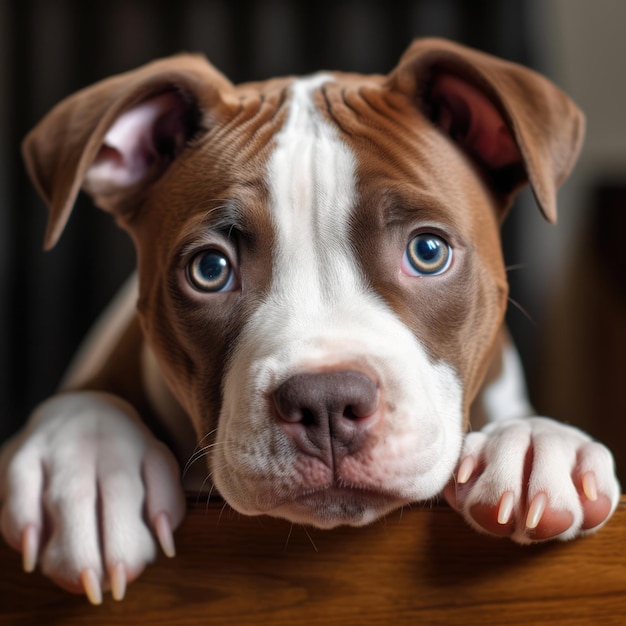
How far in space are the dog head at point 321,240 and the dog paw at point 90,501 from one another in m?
0.11

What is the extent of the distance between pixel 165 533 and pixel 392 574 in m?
0.33

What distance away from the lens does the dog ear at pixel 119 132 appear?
1.60 meters

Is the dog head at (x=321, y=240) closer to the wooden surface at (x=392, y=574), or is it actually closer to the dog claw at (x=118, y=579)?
the wooden surface at (x=392, y=574)

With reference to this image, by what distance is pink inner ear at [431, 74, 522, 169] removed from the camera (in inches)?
66.2

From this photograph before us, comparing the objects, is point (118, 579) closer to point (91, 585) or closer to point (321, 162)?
point (91, 585)

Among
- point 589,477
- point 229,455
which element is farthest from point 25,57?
point 589,477

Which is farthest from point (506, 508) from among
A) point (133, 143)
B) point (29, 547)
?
point (133, 143)

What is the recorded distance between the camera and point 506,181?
175cm

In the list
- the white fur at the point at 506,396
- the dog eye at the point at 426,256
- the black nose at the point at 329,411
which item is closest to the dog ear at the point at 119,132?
the dog eye at the point at 426,256

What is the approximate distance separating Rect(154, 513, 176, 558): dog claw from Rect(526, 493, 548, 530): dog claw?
51 centimetres

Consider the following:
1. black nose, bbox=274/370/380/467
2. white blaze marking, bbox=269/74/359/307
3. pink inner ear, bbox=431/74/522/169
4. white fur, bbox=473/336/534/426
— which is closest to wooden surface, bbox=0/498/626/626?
black nose, bbox=274/370/380/467

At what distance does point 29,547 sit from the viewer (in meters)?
1.29

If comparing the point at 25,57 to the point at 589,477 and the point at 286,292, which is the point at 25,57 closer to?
the point at 286,292

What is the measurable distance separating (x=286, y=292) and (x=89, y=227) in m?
2.51
